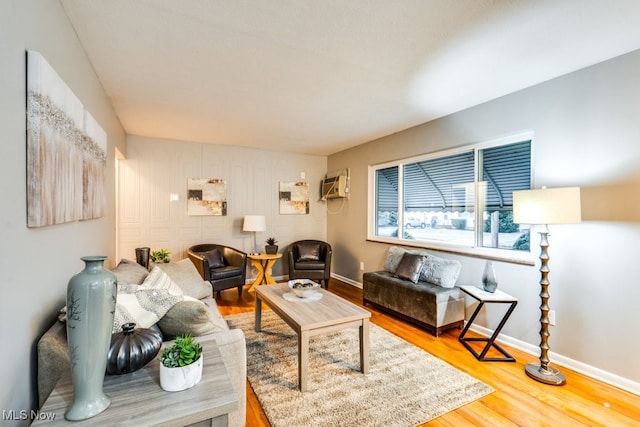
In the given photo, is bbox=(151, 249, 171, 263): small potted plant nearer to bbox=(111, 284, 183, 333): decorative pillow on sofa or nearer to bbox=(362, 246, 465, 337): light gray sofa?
bbox=(111, 284, 183, 333): decorative pillow on sofa

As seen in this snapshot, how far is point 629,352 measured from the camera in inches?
83.1

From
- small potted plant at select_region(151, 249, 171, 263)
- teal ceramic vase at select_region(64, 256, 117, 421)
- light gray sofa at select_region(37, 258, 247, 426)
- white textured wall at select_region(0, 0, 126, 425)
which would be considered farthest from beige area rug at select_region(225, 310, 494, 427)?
small potted plant at select_region(151, 249, 171, 263)

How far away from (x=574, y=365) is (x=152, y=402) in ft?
10.1

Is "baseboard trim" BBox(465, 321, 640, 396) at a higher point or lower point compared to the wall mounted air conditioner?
lower

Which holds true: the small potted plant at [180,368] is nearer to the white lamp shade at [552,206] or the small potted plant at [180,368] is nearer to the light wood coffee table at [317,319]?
the light wood coffee table at [317,319]

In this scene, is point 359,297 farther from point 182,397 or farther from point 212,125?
point 182,397

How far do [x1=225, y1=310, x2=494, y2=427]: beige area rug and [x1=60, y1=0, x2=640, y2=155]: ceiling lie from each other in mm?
2419

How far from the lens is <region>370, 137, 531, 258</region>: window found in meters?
2.93

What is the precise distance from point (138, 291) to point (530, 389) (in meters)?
2.72

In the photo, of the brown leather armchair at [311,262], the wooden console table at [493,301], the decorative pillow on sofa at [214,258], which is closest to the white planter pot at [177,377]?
the wooden console table at [493,301]

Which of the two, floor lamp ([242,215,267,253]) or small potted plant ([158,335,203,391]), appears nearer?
small potted plant ([158,335,203,391])

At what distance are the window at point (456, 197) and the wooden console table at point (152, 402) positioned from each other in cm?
297

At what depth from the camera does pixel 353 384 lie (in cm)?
212

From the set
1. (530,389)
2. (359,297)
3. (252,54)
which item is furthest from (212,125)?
(530,389)
